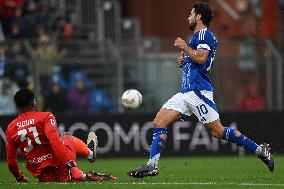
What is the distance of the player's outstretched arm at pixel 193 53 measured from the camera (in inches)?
500

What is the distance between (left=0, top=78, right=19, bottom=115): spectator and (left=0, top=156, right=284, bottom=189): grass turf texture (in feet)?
6.32

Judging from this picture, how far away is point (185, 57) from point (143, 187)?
249 centimetres

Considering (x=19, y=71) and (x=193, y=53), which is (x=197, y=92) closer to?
(x=193, y=53)

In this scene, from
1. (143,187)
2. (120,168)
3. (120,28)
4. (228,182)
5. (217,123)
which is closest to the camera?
(143,187)

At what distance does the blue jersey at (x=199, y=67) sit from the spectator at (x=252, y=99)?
893cm

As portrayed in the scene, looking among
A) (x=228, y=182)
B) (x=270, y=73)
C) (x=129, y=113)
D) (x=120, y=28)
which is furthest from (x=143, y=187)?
(x=120, y=28)

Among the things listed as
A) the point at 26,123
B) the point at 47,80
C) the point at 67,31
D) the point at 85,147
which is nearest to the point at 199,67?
the point at 85,147

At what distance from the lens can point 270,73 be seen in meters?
21.7

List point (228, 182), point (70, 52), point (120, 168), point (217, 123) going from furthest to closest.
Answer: point (70, 52)
point (120, 168)
point (217, 123)
point (228, 182)

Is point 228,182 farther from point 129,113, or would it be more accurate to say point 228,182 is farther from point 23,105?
point 129,113

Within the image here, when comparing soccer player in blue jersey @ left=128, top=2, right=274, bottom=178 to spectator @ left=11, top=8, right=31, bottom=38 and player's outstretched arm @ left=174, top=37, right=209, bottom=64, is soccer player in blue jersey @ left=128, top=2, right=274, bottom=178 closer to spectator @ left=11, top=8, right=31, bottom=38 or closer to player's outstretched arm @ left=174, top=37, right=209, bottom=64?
player's outstretched arm @ left=174, top=37, right=209, bottom=64

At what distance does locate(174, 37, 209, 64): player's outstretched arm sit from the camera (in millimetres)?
12711

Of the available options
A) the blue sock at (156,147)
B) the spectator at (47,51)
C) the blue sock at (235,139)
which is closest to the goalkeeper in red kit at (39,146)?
the blue sock at (156,147)

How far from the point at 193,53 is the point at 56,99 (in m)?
8.93
